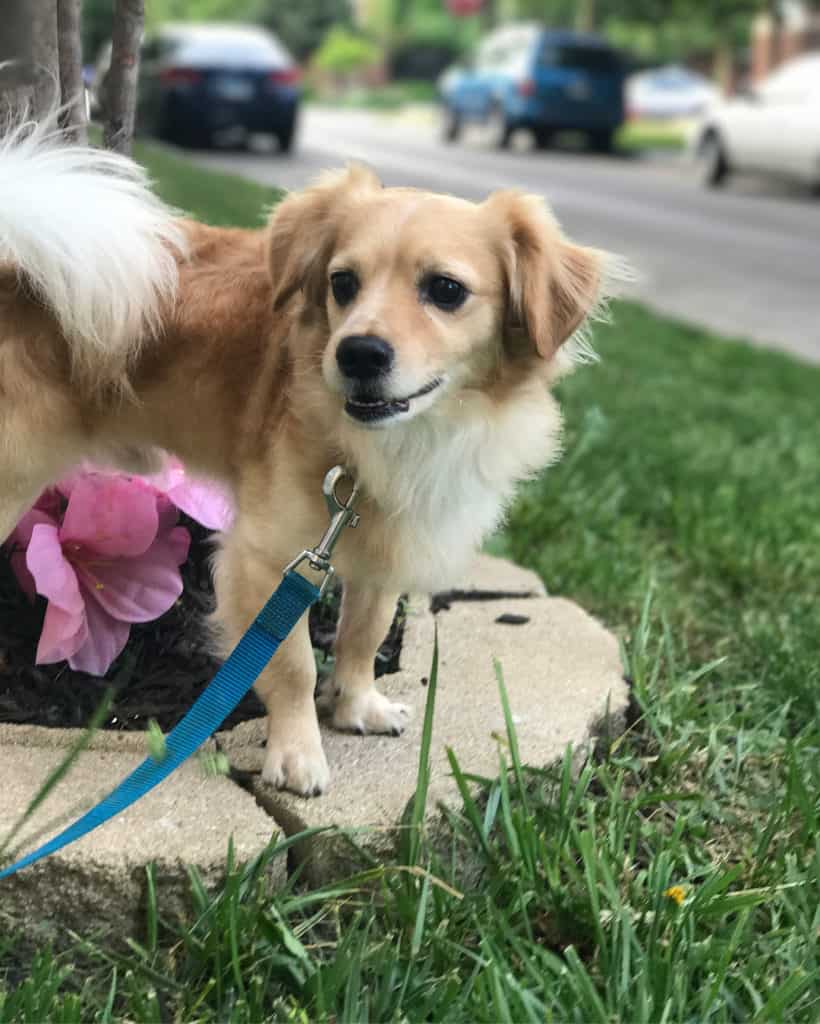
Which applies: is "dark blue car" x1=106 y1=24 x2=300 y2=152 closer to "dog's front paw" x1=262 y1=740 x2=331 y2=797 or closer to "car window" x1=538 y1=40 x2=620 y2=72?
"car window" x1=538 y1=40 x2=620 y2=72

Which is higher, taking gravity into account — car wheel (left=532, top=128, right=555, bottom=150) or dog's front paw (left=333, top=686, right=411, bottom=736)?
dog's front paw (left=333, top=686, right=411, bottom=736)

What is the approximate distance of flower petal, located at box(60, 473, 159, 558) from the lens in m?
Answer: 2.53

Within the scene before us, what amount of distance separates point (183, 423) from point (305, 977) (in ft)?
3.57

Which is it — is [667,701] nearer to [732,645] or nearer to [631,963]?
[732,645]

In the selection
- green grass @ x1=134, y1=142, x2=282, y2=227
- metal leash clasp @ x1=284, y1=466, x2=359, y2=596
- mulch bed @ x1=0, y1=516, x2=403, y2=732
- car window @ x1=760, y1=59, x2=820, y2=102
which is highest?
car window @ x1=760, y1=59, x2=820, y2=102

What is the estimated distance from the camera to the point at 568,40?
901 inches

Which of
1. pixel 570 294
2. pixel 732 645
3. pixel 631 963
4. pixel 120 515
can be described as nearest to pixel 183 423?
pixel 120 515

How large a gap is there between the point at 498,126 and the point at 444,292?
73.0ft

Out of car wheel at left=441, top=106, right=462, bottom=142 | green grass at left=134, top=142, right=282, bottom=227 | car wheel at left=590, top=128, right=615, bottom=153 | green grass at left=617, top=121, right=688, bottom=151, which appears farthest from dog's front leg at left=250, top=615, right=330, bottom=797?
car wheel at left=441, top=106, right=462, bottom=142

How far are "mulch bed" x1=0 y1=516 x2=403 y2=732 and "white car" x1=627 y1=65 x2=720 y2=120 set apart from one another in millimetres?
40270

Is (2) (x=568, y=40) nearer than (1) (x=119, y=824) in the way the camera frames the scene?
No

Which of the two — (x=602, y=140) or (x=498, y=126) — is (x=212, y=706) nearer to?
(x=498, y=126)

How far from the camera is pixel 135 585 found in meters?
2.55

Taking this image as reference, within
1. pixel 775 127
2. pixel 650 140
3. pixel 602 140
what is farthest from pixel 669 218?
pixel 650 140
